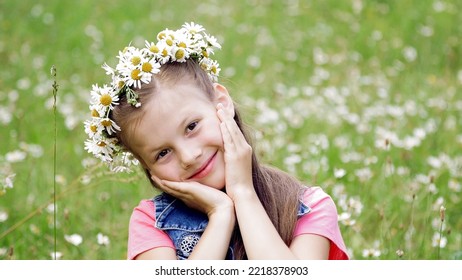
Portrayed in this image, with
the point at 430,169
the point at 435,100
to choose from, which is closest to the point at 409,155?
the point at 430,169

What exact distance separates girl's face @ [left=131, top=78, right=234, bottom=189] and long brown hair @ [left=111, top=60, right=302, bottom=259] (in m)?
0.03

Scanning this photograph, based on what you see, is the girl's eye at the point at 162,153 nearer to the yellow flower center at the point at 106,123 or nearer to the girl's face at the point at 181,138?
the girl's face at the point at 181,138

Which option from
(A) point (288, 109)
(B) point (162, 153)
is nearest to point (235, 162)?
(B) point (162, 153)

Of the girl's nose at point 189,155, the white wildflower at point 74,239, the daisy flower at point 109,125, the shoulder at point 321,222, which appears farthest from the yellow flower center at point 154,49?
the white wildflower at point 74,239

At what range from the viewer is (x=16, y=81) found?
523 centimetres

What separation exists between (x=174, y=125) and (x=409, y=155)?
2.12 meters

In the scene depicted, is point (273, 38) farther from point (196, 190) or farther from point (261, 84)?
point (196, 190)

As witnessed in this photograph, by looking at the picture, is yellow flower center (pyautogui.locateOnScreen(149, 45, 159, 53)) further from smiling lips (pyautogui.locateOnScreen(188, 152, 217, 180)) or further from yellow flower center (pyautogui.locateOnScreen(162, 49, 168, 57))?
smiling lips (pyautogui.locateOnScreen(188, 152, 217, 180))

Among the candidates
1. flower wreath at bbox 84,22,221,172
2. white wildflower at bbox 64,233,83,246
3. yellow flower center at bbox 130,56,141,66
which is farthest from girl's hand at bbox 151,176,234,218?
white wildflower at bbox 64,233,83,246

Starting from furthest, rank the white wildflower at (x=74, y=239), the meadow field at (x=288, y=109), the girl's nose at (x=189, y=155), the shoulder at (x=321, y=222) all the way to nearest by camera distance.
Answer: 1. the meadow field at (x=288, y=109)
2. the white wildflower at (x=74, y=239)
3. the shoulder at (x=321, y=222)
4. the girl's nose at (x=189, y=155)

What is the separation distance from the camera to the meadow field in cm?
313

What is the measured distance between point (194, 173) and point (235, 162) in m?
0.11

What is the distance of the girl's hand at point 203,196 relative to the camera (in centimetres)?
202

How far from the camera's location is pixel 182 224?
2129 millimetres
